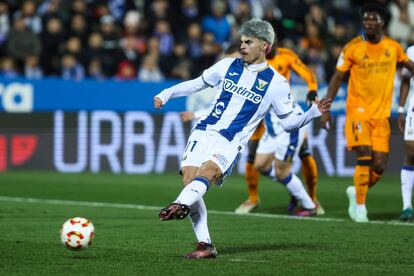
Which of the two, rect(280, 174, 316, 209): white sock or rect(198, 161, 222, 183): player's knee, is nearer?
rect(198, 161, 222, 183): player's knee

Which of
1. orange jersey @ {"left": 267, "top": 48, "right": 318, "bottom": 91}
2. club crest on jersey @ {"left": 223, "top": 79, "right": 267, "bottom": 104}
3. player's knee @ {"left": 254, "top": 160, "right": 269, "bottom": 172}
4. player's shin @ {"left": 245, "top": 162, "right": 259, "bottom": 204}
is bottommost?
player's shin @ {"left": 245, "top": 162, "right": 259, "bottom": 204}

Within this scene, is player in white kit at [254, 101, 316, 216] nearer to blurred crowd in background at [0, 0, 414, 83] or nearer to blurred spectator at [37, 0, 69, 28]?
blurred crowd in background at [0, 0, 414, 83]

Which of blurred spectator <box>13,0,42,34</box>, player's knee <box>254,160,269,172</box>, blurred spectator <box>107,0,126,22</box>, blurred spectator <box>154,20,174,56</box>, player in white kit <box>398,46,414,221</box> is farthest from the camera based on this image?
blurred spectator <box>107,0,126,22</box>

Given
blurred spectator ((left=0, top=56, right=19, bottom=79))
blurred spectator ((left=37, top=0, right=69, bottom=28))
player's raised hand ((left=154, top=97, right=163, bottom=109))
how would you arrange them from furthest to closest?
blurred spectator ((left=37, top=0, right=69, bottom=28))
blurred spectator ((left=0, top=56, right=19, bottom=79))
player's raised hand ((left=154, top=97, right=163, bottom=109))

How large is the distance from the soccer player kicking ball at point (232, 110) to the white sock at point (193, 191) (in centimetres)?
12

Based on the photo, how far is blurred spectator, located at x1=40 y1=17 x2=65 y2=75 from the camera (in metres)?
20.9

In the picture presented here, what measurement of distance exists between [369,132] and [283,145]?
1365 millimetres

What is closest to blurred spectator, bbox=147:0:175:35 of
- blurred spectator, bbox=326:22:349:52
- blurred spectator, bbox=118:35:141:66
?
blurred spectator, bbox=118:35:141:66

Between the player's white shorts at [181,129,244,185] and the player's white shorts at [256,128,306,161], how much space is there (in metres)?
4.24

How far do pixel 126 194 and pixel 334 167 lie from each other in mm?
5144

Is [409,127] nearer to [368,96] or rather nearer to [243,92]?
[368,96]

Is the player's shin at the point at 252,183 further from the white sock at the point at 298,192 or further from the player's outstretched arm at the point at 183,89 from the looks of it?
the player's outstretched arm at the point at 183,89

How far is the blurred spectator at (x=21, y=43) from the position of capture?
20.6 meters

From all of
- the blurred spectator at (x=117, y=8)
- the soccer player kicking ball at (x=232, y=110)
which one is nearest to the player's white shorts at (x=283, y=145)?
the soccer player kicking ball at (x=232, y=110)
